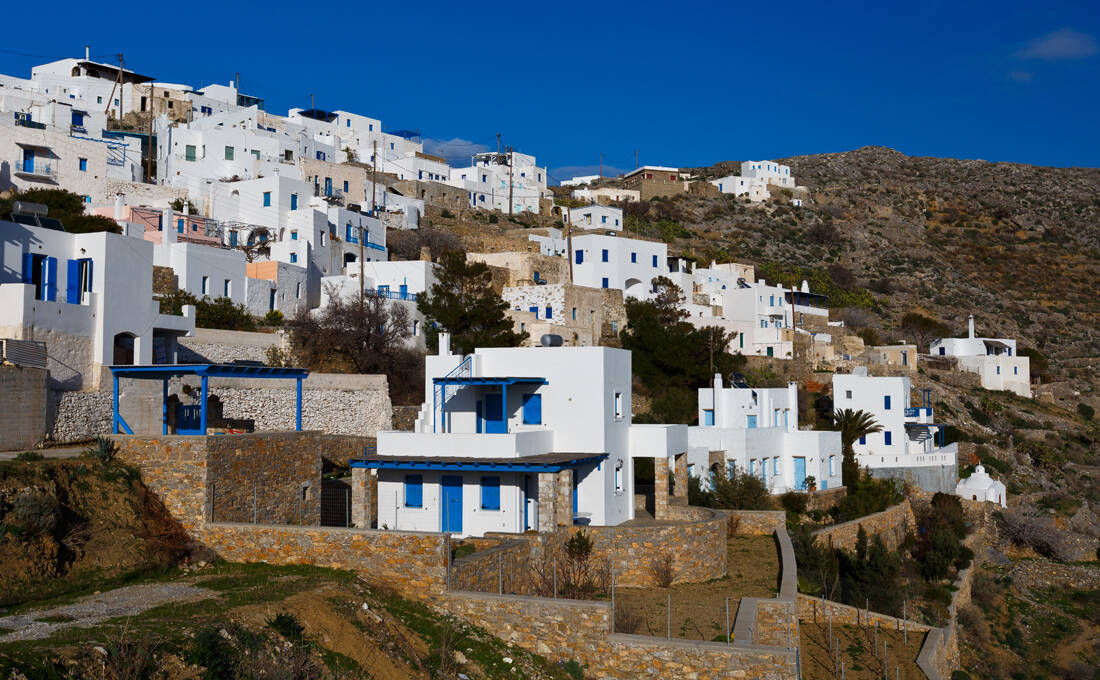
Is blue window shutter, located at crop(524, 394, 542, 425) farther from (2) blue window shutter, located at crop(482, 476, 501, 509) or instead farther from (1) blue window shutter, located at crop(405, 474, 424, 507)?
→ (1) blue window shutter, located at crop(405, 474, 424, 507)

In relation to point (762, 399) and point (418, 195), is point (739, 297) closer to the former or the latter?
point (762, 399)

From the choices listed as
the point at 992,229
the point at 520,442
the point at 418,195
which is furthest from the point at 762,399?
the point at 992,229

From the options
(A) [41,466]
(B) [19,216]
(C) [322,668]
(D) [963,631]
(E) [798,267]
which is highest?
(E) [798,267]

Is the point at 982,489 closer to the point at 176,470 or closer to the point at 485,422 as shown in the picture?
the point at 485,422

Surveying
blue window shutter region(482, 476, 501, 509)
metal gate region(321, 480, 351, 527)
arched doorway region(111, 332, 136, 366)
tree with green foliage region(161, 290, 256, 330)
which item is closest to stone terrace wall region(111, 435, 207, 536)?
metal gate region(321, 480, 351, 527)

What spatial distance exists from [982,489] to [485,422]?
2776 cm

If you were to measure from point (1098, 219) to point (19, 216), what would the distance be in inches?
4551

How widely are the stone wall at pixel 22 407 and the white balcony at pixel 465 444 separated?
7.95 meters

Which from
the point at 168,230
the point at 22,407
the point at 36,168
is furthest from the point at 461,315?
the point at 36,168

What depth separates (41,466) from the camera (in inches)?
655

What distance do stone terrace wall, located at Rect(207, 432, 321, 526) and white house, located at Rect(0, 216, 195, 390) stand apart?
8.15 metres

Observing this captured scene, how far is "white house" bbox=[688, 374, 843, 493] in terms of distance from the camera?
110 ft

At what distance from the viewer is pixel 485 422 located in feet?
84.7

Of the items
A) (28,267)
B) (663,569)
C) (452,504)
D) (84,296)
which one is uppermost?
(28,267)
